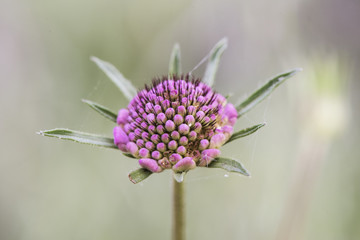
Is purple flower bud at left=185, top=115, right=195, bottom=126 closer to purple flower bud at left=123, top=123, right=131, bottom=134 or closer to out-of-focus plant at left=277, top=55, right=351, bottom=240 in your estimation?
purple flower bud at left=123, top=123, right=131, bottom=134

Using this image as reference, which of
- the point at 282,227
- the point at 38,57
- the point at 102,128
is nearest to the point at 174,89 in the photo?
the point at 282,227

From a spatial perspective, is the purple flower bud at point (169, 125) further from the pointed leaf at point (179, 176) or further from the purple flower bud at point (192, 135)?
the pointed leaf at point (179, 176)

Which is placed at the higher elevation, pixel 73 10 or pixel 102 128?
pixel 73 10

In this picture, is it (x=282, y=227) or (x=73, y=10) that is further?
(x=73, y=10)

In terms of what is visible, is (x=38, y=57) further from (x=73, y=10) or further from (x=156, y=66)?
(x=156, y=66)

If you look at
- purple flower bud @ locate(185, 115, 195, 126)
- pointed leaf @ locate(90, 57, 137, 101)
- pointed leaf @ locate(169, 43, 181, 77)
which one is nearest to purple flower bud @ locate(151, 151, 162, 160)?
purple flower bud @ locate(185, 115, 195, 126)

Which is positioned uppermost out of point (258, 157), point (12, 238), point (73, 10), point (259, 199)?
point (73, 10)

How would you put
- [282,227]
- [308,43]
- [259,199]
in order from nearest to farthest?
1. [282,227]
2. [308,43]
3. [259,199]
